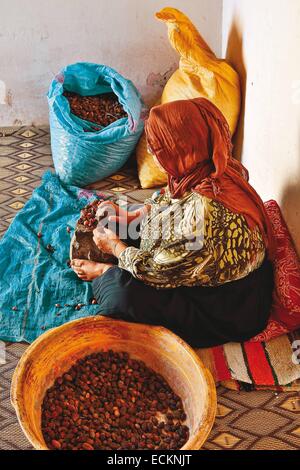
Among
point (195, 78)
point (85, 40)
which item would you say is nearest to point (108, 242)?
point (195, 78)

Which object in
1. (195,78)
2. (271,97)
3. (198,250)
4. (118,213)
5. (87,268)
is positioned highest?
(271,97)

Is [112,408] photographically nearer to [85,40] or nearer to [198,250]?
[198,250]

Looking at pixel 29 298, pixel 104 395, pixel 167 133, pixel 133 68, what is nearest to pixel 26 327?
pixel 29 298

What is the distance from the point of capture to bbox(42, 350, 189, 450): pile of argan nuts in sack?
7.11 feet

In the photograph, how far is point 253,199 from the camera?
8.22 ft

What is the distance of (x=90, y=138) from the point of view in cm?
362

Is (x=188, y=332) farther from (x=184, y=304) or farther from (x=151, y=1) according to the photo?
(x=151, y=1)

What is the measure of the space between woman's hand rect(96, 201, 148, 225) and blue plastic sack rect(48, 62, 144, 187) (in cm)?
70

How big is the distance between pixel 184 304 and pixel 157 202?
492 mm

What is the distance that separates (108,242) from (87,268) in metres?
0.17

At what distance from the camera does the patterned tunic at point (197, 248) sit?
7.76ft

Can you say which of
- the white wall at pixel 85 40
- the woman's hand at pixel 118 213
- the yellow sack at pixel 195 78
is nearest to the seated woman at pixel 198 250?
the woman's hand at pixel 118 213

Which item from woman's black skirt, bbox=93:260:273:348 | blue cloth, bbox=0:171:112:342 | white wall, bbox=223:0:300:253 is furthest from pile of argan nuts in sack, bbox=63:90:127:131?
woman's black skirt, bbox=93:260:273:348

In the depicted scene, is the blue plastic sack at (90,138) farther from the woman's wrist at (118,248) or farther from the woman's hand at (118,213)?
the woman's wrist at (118,248)
